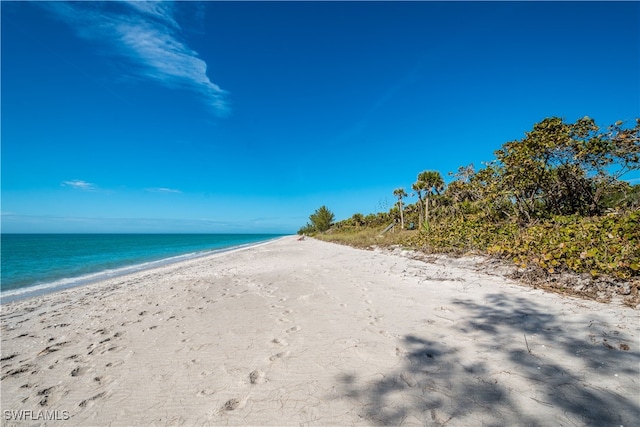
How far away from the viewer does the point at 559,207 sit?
1042cm

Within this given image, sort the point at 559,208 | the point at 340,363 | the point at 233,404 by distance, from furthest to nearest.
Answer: the point at 559,208
the point at 340,363
the point at 233,404

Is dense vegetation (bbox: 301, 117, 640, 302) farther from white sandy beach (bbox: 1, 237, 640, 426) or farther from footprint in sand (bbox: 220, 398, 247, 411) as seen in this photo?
footprint in sand (bbox: 220, 398, 247, 411)

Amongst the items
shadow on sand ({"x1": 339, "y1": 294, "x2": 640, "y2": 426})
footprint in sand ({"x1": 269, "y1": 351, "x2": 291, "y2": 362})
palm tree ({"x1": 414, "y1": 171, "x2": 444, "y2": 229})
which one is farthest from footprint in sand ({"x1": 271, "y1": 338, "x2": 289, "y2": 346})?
palm tree ({"x1": 414, "y1": 171, "x2": 444, "y2": 229})

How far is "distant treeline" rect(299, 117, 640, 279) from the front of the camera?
553 cm

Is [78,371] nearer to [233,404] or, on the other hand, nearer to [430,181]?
[233,404]

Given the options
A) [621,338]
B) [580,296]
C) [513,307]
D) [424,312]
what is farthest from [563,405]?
[580,296]

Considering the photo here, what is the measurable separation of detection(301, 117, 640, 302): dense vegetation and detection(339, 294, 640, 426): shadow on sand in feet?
8.71

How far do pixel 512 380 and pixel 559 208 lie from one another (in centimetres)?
1117

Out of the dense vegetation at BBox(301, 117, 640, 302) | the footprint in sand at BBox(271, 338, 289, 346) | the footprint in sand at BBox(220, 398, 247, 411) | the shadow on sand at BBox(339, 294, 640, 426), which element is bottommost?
the footprint in sand at BBox(220, 398, 247, 411)

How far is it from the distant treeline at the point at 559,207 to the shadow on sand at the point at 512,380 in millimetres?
2795

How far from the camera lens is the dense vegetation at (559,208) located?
18.0 ft

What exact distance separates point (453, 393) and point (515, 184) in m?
10.7

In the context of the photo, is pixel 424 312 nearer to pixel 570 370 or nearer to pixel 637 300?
pixel 570 370

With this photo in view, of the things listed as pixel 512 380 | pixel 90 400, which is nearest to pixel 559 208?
pixel 512 380
